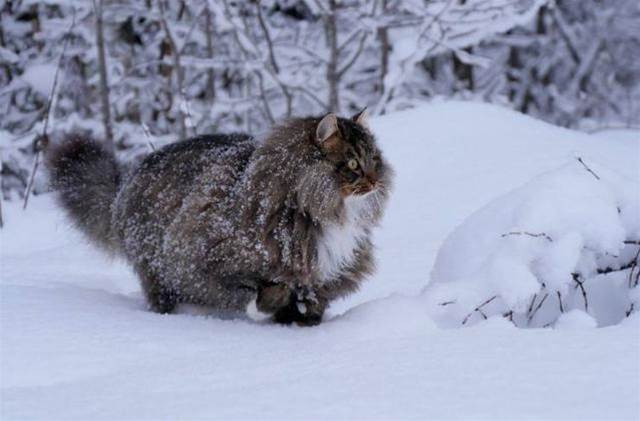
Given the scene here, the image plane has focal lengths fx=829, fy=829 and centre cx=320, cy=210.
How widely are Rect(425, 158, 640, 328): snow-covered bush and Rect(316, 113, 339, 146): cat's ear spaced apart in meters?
0.70

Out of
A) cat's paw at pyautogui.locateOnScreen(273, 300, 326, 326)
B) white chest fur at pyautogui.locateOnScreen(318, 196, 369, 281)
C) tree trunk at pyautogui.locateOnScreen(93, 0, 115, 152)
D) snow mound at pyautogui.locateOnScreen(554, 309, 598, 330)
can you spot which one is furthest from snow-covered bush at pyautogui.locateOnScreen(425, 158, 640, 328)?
tree trunk at pyautogui.locateOnScreen(93, 0, 115, 152)

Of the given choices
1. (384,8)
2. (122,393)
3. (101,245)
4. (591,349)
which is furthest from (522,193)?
(384,8)

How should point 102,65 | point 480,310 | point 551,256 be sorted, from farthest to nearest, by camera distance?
1. point 102,65
2. point 480,310
3. point 551,256

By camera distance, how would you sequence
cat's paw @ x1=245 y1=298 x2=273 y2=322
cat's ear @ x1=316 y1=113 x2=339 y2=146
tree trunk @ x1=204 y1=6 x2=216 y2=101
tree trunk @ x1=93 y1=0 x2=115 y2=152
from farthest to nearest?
tree trunk @ x1=204 y1=6 x2=216 y2=101
tree trunk @ x1=93 y1=0 x2=115 y2=152
cat's paw @ x1=245 y1=298 x2=273 y2=322
cat's ear @ x1=316 y1=113 x2=339 y2=146

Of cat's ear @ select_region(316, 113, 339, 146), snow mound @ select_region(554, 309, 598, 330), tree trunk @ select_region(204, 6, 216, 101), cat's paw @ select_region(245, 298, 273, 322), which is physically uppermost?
cat's ear @ select_region(316, 113, 339, 146)

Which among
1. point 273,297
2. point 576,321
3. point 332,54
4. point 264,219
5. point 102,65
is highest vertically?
point 576,321

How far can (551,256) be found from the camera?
3059 millimetres

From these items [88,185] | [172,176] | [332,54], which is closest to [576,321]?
[172,176]

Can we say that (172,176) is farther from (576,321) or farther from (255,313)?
(576,321)

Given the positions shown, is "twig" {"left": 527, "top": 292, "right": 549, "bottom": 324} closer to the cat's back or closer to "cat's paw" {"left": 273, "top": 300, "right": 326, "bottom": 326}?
"cat's paw" {"left": 273, "top": 300, "right": 326, "bottom": 326}

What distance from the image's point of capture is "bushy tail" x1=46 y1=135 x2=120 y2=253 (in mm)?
4273

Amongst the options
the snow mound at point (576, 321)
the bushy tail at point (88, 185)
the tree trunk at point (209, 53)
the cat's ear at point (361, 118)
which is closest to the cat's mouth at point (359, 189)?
the cat's ear at point (361, 118)

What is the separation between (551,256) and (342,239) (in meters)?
0.89

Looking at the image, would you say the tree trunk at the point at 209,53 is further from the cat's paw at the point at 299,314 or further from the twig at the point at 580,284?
Answer: the twig at the point at 580,284
